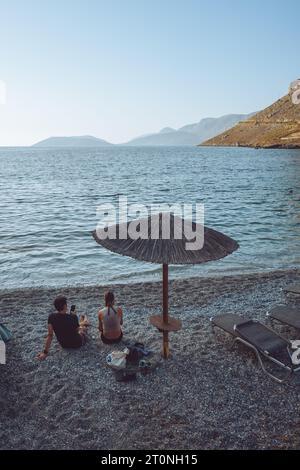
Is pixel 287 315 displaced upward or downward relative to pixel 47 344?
upward

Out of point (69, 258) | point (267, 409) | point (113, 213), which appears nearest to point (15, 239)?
point (69, 258)

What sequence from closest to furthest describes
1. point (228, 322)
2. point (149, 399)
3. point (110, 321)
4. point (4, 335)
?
point (149, 399)
point (4, 335)
point (110, 321)
point (228, 322)

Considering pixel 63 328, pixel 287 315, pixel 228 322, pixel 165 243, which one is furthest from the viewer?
pixel 287 315

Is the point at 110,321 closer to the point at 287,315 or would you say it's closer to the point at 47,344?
the point at 47,344

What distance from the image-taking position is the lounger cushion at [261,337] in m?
7.96

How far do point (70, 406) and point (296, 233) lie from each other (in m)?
19.4

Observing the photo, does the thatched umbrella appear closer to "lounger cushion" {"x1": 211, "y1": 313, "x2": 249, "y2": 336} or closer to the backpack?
"lounger cushion" {"x1": 211, "y1": 313, "x2": 249, "y2": 336}

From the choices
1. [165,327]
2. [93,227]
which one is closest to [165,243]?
[165,327]

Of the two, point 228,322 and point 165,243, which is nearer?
point 165,243

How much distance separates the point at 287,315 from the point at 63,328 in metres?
5.40

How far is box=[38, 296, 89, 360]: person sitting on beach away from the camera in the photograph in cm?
831

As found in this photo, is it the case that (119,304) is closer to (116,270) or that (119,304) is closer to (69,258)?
(116,270)

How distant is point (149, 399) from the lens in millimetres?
6930

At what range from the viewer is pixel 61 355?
8.39m
